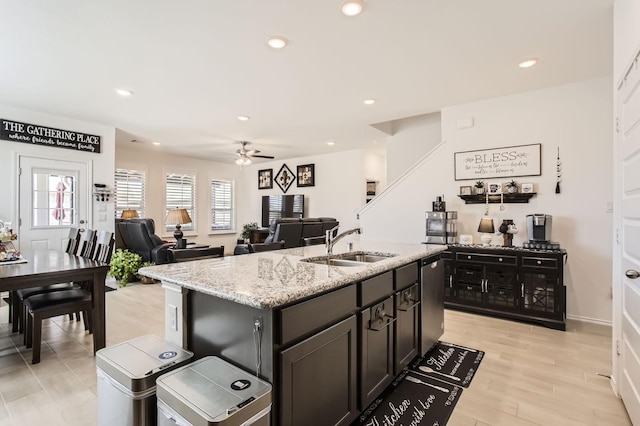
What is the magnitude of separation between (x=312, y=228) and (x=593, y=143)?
15.3 ft

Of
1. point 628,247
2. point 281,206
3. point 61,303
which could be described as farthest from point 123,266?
point 628,247

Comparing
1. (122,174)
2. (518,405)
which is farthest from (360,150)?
(518,405)

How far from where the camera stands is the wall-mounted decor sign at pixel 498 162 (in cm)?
390

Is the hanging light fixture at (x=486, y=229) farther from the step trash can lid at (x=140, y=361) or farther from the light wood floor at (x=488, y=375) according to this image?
the step trash can lid at (x=140, y=361)

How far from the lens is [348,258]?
8.70ft

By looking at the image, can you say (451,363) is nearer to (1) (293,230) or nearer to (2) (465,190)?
(2) (465,190)

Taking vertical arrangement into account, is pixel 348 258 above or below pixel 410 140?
below

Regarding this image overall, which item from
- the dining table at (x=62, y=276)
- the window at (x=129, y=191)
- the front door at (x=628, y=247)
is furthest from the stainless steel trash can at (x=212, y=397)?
the window at (x=129, y=191)

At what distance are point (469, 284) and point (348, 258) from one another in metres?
2.03

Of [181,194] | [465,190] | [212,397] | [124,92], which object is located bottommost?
[212,397]

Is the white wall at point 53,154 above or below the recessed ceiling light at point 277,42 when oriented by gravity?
below

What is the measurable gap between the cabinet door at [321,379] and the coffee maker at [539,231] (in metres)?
2.92

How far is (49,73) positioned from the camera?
3.43 m

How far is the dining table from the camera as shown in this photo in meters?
2.39
